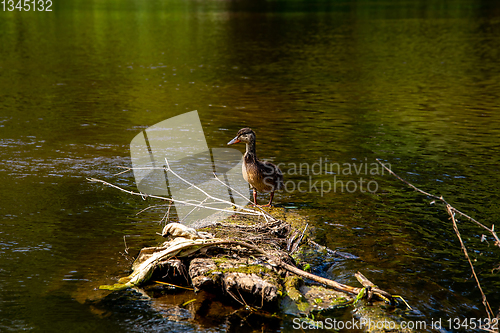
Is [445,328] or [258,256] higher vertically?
[258,256]

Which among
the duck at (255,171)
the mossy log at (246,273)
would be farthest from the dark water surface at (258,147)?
the duck at (255,171)

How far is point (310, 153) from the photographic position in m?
12.0

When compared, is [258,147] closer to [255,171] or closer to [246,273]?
[255,171]

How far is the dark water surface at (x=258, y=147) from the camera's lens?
607 centimetres

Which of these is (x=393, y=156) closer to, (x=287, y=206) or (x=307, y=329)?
(x=287, y=206)

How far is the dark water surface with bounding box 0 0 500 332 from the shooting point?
6.07 m

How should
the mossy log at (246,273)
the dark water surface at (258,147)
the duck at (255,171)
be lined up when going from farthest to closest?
1. the duck at (255,171)
2. the dark water surface at (258,147)
3. the mossy log at (246,273)

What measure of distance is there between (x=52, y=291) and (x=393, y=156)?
812 cm

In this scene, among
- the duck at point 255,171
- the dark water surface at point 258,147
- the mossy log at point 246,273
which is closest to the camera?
the mossy log at point 246,273

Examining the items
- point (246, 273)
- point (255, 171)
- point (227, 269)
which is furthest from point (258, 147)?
point (246, 273)

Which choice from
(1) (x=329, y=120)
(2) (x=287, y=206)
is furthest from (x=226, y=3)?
(2) (x=287, y=206)

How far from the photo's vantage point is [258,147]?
1241 centimetres

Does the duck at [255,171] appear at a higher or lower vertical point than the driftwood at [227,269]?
higher

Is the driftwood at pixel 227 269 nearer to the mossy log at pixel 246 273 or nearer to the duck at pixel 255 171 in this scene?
the mossy log at pixel 246 273
